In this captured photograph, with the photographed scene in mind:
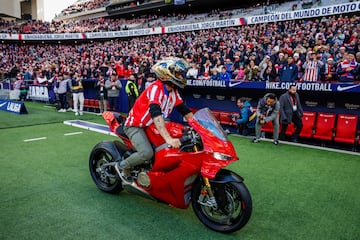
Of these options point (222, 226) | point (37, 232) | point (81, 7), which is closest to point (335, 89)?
point (222, 226)

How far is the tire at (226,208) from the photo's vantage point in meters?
2.89

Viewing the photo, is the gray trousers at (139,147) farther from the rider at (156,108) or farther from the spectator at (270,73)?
the spectator at (270,73)

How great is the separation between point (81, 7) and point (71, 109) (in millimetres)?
48195

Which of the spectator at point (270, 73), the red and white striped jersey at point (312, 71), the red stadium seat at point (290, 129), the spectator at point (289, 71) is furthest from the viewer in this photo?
the spectator at point (270, 73)

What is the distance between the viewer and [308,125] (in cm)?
742

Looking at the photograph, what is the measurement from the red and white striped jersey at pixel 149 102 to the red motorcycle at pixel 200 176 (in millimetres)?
154

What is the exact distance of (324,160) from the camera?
5.89 m

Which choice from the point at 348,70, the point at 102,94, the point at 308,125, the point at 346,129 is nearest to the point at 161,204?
the point at 308,125

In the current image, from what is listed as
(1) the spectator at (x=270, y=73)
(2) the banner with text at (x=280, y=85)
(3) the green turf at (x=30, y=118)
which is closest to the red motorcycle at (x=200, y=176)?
(2) the banner with text at (x=280, y=85)

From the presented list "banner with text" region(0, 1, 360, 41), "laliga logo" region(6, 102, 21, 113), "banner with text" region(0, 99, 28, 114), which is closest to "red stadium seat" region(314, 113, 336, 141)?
"banner with text" region(0, 99, 28, 114)

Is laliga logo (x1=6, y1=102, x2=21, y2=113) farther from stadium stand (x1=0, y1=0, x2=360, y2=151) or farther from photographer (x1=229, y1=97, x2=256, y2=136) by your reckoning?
photographer (x1=229, y1=97, x2=256, y2=136)

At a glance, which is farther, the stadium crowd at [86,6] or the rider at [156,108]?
the stadium crowd at [86,6]

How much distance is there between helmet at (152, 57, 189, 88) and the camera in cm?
311

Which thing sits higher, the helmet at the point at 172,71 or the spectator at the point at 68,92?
the helmet at the point at 172,71
